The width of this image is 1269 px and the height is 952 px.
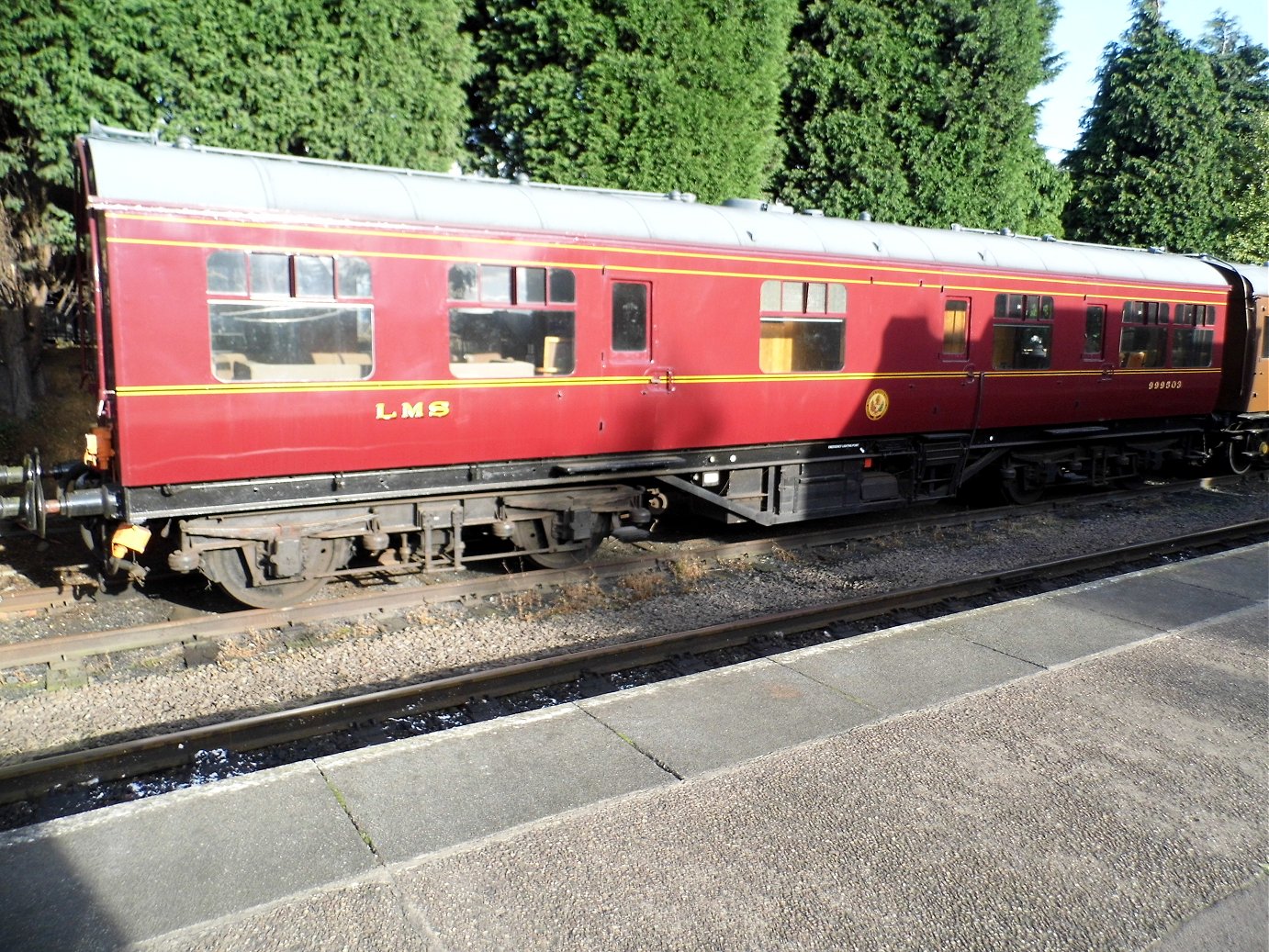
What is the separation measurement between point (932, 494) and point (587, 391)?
502cm

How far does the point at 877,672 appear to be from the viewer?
5.64 meters

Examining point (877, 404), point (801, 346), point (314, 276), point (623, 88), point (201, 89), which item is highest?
point (623, 88)

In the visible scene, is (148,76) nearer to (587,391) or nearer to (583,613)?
(587,391)

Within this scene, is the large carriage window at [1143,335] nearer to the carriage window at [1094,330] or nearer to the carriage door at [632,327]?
the carriage window at [1094,330]

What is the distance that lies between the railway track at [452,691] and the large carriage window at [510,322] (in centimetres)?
247

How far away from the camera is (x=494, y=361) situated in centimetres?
746

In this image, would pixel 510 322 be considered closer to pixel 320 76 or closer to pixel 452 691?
pixel 452 691

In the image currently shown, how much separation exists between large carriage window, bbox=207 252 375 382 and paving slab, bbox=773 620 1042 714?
3.85 m

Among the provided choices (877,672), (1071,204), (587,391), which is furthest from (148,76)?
(1071,204)

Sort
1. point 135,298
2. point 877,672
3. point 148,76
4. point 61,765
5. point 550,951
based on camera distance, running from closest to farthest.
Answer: point 550,951
point 61,765
point 877,672
point 135,298
point 148,76

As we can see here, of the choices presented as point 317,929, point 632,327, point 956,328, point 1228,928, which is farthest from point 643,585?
point 1228,928

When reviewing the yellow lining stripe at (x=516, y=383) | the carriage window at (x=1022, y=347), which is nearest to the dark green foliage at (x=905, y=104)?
the carriage window at (x=1022, y=347)

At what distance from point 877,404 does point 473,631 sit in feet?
17.4

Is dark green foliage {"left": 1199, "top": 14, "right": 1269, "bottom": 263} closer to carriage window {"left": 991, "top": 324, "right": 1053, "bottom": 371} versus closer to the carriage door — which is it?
carriage window {"left": 991, "top": 324, "right": 1053, "bottom": 371}
